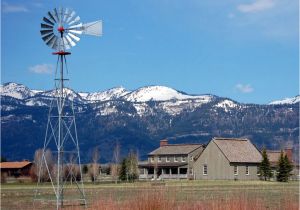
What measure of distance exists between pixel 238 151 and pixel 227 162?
384cm


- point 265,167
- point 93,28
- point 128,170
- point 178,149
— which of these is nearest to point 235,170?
point 265,167

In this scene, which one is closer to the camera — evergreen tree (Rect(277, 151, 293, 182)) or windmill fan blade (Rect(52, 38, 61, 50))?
windmill fan blade (Rect(52, 38, 61, 50))

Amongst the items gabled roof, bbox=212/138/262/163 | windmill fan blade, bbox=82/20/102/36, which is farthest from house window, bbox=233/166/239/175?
windmill fan blade, bbox=82/20/102/36

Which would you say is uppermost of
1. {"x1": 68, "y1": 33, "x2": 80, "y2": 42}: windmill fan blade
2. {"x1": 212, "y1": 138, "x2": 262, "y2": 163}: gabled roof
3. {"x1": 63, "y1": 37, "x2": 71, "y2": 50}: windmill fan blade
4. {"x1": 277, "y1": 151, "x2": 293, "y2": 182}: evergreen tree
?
{"x1": 68, "y1": 33, "x2": 80, "y2": 42}: windmill fan blade

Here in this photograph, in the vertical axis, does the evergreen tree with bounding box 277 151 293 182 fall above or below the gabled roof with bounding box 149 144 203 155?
below

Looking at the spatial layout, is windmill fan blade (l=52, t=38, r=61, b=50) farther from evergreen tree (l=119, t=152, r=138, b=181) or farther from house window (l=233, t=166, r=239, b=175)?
house window (l=233, t=166, r=239, b=175)

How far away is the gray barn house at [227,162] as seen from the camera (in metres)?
82.8

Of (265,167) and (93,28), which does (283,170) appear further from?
(93,28)

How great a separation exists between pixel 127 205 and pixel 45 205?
13.8 metres

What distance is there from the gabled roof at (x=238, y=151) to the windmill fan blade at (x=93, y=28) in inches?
2118

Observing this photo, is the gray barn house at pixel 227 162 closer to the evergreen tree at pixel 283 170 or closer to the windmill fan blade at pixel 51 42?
the evergreen tree at pixel 283 170

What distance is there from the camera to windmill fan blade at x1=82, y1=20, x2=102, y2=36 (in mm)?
31375

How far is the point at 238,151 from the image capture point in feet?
282

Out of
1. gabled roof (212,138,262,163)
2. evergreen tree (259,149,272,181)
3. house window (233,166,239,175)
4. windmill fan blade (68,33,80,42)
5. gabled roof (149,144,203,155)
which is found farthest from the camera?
gabled roof (149,144,203,155)
